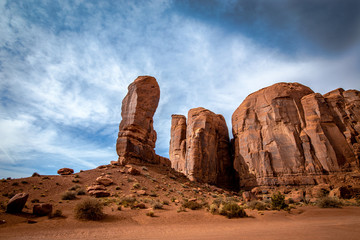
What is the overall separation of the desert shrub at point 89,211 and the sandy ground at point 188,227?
0.40 m

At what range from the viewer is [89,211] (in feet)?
33.0

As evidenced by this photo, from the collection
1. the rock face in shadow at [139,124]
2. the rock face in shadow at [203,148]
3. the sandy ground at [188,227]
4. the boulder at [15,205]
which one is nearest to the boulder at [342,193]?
the sandy ground at [188,227]

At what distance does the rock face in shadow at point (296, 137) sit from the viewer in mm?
30094

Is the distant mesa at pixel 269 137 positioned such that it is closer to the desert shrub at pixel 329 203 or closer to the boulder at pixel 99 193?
the boulder at pixel 99 193

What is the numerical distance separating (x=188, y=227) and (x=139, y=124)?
22.7m

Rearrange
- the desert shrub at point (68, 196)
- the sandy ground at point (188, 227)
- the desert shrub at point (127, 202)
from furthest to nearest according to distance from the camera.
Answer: the desert shrub at point (68, 196)
the desert shrub at point (127, 202)
the sandy ground at point (188, 227)

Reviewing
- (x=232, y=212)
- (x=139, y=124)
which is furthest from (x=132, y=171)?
(x=232, y=212)

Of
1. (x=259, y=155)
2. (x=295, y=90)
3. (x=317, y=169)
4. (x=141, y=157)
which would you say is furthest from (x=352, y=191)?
(x=141, y=157)

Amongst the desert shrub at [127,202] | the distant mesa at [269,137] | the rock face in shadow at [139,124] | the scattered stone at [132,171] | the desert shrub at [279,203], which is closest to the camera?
the desert shrub at [279,203]

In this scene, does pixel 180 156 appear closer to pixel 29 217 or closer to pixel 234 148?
pixel 234 148

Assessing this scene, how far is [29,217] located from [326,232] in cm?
1437

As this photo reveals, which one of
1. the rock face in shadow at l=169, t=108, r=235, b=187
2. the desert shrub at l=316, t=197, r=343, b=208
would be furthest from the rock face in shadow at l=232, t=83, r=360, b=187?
the desert shrub at l=316, t=197, r=343, b=208

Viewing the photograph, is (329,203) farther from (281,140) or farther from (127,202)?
(281,140)

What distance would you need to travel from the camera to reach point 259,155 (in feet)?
116
